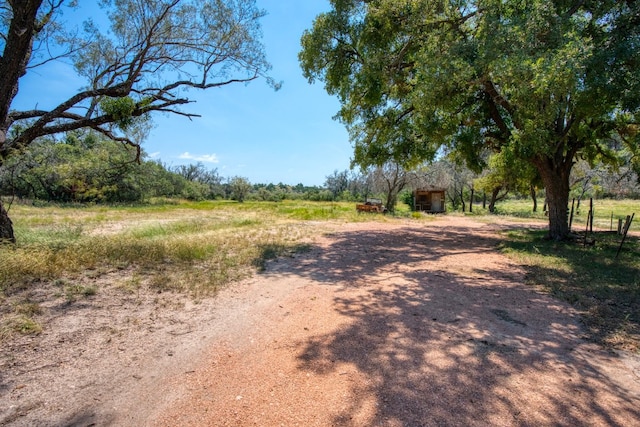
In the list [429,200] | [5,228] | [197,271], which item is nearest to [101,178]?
[5,228]

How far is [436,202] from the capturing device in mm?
34219

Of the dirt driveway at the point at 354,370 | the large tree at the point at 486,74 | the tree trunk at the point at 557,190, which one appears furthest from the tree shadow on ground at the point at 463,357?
the tree trunk at the point at 557,190

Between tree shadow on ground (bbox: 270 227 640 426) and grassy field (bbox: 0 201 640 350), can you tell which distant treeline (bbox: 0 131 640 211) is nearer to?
grassy field (bbox: 0 201 640 350)

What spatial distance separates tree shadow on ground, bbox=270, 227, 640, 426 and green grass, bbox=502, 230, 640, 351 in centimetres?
37

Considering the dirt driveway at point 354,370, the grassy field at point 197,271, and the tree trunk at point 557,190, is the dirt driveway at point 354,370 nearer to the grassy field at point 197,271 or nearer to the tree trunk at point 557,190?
the grassy field at point 197,271

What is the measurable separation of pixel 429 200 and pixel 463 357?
108 ft

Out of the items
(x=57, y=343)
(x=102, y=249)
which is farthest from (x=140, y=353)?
(x=102, y=249)

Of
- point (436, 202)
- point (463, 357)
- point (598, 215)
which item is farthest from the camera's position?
point (436, 202)

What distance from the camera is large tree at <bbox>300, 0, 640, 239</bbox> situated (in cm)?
584

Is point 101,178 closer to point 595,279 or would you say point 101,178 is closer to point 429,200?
point 595,279

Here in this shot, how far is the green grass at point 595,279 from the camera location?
14.0 feet

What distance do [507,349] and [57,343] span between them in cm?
492

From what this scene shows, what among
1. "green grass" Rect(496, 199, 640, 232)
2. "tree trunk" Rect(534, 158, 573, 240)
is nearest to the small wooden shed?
"green grass" Rect(496, 199, 640, 232)

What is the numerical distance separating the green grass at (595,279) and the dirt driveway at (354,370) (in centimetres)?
38
